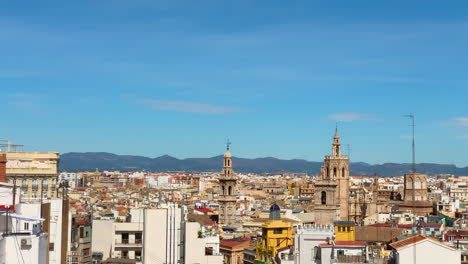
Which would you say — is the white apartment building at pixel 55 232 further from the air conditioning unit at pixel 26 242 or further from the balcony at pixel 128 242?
the air conditioning unit at pixel 26 242

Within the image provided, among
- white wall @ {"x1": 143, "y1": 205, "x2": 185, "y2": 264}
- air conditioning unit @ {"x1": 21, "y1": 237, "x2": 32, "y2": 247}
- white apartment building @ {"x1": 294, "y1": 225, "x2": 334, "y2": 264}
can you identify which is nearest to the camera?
air conditioning unit @ {"x1": 21, "y1": 237, "x2": 32, "y2": 247}

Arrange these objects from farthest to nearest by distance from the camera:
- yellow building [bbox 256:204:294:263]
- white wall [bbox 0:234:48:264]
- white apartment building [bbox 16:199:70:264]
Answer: yellow building [bbox 256:204:294:263]
white apartment building [bbox 16:199:70:264]
white wall [bbox 0:234:48:264]

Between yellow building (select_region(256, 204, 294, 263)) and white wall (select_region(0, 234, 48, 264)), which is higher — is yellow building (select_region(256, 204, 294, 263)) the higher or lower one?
→ the lower one

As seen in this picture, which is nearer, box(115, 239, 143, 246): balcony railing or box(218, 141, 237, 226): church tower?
box(115, 239, 143, 246): balcony railing

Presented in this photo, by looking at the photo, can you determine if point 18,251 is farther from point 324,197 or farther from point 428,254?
point 324,197

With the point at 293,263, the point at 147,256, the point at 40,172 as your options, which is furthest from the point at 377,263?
the point at 40,172

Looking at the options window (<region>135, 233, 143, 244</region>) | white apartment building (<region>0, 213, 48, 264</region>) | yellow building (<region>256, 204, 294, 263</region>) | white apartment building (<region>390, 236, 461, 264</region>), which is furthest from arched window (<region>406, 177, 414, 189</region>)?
white apartment building (<region>0, 213, 48, 264</region>)

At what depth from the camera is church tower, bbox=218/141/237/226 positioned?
77.1 m

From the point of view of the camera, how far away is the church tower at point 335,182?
253ft

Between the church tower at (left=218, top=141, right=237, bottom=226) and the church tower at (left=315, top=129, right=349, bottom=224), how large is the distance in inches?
316

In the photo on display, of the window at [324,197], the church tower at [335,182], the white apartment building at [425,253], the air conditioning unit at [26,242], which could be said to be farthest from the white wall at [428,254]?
the window at [324,197]

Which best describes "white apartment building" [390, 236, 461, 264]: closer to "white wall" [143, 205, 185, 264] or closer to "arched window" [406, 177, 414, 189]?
"white wall" [143, 205, 185, 264]

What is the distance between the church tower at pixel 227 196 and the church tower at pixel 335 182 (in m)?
8.04

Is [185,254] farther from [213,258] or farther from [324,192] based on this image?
[324,192]
